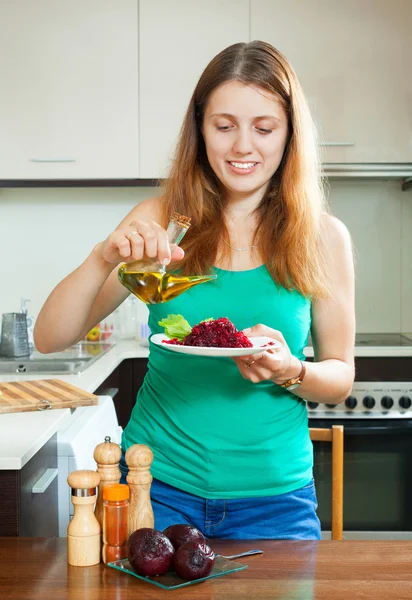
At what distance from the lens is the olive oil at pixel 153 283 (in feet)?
3.93

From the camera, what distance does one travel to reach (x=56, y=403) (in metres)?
1.80

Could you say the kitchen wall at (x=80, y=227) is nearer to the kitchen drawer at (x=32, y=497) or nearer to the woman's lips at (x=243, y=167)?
the kitchen drawer at (x=32, y=497)

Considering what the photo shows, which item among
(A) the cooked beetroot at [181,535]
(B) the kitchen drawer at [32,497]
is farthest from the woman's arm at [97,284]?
(A) the cooked beetroot at [181,535]

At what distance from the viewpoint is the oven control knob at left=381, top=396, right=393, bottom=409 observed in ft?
9.82

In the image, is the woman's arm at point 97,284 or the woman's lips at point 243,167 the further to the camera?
the woman's lips at point 243,167

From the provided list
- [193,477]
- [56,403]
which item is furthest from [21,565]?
[56,403]

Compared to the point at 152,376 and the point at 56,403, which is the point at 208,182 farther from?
the point at 56,403

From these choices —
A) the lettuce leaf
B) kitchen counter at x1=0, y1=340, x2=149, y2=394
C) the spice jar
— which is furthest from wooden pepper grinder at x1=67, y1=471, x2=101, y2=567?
kitchen counter at x1=0, y1=340, x2=149, y2=394

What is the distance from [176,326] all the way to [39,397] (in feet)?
2.09

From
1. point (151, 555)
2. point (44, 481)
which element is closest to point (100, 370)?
point (44, 481)

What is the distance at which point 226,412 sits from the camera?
4.48ft

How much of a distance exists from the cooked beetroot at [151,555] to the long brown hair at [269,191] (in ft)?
1.91

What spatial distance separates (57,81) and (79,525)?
2.40 metres

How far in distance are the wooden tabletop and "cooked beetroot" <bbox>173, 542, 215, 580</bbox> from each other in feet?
0.05
